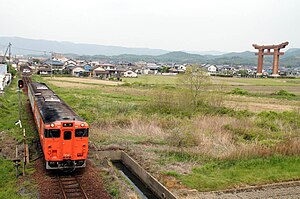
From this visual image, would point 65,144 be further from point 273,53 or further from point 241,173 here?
point 273,53

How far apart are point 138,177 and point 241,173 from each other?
204 inches

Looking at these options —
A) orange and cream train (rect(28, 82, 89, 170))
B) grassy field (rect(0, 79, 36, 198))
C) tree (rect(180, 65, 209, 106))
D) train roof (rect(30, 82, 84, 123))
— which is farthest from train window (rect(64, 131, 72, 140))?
tree (rect(180, 65, 209, 106))

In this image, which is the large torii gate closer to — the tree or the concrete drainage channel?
the tree

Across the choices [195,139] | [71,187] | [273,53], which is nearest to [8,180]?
[71,187]

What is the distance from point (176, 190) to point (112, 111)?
672 inches

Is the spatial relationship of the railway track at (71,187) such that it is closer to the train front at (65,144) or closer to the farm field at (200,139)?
the train front at (65,144)

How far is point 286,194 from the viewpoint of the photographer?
43.9 ft

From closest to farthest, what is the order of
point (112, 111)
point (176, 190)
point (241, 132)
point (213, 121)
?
point (176, 190)
point (241, 132)
point (213, 121)
point (112, 111)

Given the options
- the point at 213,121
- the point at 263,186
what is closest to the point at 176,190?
the point at 263,186

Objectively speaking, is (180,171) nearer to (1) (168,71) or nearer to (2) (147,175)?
(2) (147,175)

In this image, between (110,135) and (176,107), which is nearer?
(110,135)

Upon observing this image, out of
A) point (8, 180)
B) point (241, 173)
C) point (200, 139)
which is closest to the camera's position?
point (8, 180)

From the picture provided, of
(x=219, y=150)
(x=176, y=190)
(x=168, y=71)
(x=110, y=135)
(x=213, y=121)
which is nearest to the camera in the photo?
(x=176, y=190)

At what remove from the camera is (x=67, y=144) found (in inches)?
516
